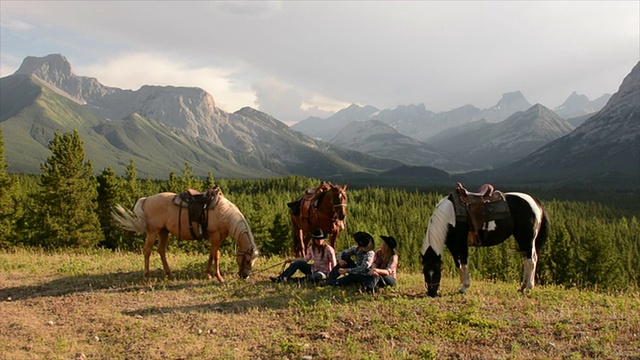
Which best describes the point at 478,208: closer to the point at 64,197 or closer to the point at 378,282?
the point at 378,282

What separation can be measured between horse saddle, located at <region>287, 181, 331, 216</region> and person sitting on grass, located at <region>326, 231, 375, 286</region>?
3.21 m

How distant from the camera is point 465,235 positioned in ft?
36.0

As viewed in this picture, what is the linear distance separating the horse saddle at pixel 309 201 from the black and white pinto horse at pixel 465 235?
171 inches

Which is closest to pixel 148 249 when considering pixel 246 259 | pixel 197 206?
pixel 197 206

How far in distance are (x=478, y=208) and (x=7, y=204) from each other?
34.9 meters

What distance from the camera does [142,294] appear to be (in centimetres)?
1103

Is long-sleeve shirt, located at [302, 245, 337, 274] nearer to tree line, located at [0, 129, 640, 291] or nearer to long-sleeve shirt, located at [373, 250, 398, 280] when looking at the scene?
long-sleeve shirt, located at [373, 250, 398, 280]

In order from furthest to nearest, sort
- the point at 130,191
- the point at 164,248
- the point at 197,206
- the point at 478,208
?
the point at 130,191 → the point at 164,248 → the point at 197,206 → the point at 478,208

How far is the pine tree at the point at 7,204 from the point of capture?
29938mm

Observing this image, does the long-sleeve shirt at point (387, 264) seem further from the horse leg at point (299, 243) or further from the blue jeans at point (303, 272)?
the horse leg at point (299, 243)

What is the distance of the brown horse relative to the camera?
13.3 metres

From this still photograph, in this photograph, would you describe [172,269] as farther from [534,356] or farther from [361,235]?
[534,356]

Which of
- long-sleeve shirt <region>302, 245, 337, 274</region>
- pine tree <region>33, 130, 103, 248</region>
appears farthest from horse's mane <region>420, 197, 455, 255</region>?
pine tree <region>33, 130, 103, 248</region>

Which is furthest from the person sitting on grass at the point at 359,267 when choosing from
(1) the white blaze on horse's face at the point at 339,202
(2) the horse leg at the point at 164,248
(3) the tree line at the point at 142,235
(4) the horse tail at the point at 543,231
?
(2) the horse leg at the point at 164,248
